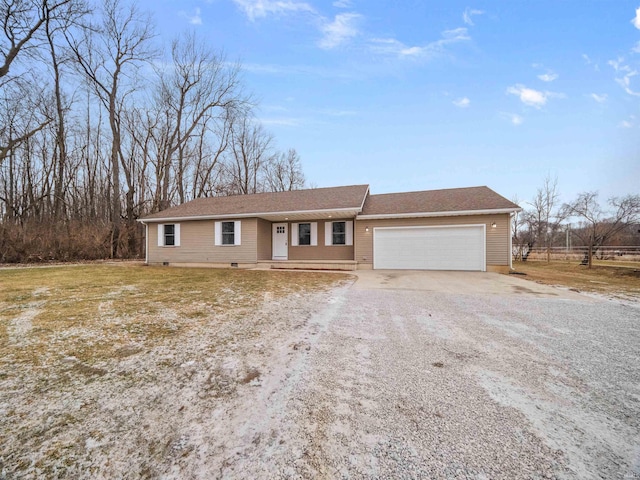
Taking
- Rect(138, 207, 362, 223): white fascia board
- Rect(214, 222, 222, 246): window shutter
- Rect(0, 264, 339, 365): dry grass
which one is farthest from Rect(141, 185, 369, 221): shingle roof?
Rect(0, 264, 339, 365): dry grass

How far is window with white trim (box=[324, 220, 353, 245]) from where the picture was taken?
39.8 ft

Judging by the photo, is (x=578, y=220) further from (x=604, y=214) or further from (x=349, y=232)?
(x=349, y=232)

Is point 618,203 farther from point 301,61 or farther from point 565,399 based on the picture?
point 565,399

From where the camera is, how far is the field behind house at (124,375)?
4.79 ft

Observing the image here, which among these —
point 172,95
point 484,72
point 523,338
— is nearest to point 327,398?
point 523,338

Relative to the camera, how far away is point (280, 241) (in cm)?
1314

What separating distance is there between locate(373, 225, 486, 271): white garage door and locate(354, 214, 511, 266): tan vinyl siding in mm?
174

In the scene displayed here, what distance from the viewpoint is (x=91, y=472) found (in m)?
1.33

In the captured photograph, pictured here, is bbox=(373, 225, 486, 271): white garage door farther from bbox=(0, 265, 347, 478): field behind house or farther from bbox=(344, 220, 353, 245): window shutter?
bbox=(0, 265, 347, 478): field behind house

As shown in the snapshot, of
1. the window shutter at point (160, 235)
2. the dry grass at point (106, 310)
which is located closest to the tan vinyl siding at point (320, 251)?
the dry grass at point (106, 310)

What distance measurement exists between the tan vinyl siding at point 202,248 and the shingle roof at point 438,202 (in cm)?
517

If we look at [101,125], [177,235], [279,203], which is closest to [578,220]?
[279,203]

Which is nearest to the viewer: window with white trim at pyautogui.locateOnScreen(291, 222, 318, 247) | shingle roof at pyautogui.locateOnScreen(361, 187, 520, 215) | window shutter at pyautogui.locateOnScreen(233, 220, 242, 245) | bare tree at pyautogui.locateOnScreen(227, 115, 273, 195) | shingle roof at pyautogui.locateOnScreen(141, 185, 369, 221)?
shingle roof at pyautogui.locateOnScreen(361, 187, 520, 215)

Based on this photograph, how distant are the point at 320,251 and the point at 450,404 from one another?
1068 centimetres
